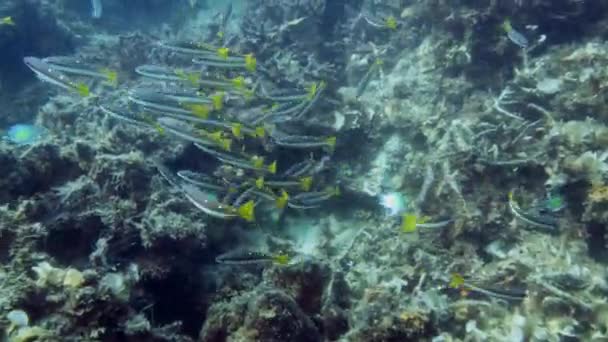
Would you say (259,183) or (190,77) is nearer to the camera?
(259,183)

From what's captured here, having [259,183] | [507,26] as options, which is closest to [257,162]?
[259,183]

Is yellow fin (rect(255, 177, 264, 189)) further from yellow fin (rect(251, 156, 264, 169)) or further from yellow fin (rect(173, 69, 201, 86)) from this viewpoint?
yellow fin (rect(173, 69, 201, 86))

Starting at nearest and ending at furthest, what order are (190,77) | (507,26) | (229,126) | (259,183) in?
1. (259,183)
2. (229,126)
3. (190,77)
4. (507,26)

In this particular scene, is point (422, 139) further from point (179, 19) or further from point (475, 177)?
point (179, 19)

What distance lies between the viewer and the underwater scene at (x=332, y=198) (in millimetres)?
3893

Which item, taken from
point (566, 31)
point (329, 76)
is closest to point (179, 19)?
point (329, 76)

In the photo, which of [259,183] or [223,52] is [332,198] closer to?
[259,183]

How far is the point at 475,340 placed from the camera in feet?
13.1

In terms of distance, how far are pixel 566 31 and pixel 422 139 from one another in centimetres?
293

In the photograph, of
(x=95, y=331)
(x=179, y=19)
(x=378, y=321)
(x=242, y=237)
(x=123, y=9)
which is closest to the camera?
(x=95, y=331)

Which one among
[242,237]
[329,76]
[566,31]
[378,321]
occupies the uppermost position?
[566,31]

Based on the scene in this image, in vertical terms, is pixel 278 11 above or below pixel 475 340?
above

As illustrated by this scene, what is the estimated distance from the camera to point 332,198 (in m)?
6.69

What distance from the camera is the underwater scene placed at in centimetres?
389
